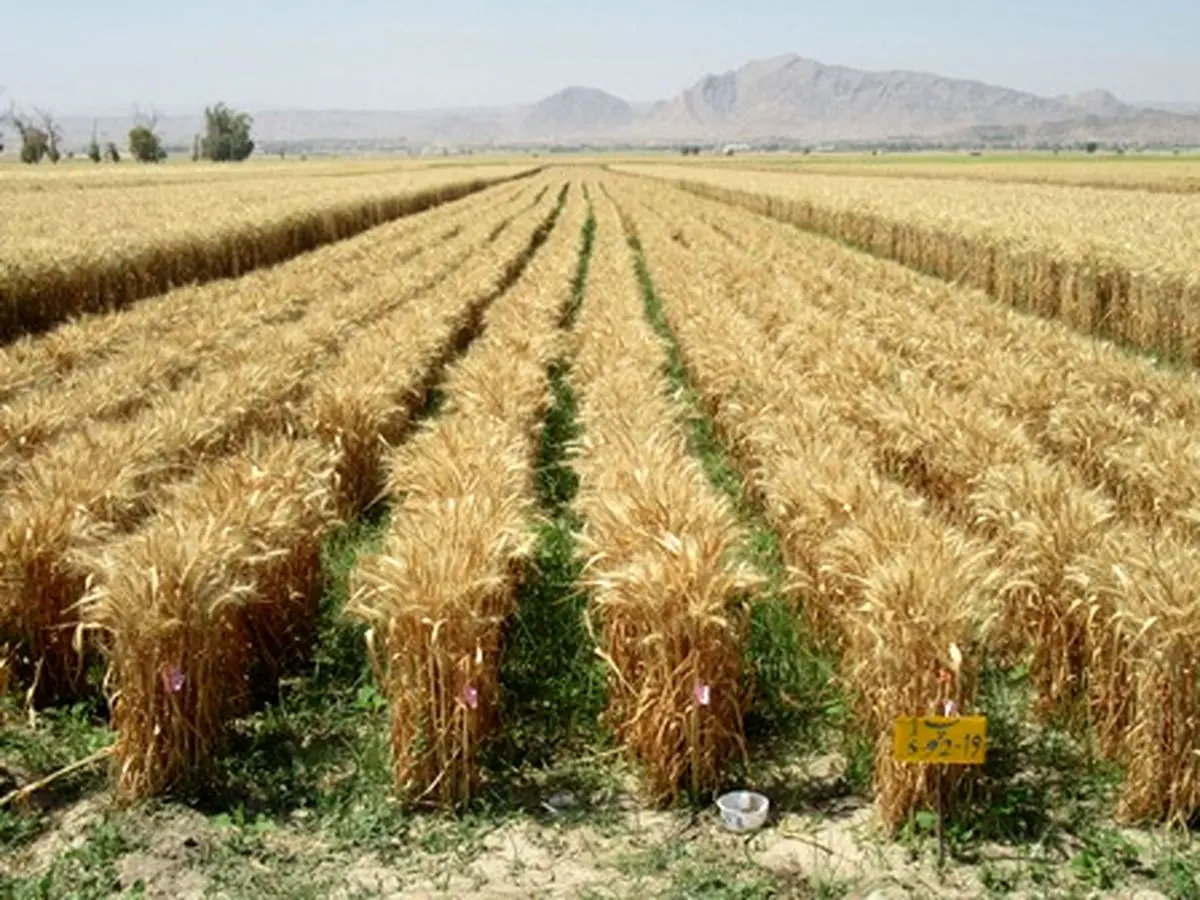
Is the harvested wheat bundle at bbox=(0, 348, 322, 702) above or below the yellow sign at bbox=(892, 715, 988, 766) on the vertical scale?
above

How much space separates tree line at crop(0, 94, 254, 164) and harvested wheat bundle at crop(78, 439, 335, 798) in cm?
13707

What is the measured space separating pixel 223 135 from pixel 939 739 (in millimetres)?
168377

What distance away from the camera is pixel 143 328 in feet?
54.6

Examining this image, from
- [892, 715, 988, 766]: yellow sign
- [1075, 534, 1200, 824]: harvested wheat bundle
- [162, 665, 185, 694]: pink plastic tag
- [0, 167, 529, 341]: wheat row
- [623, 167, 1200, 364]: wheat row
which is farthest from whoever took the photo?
[0, 167, 529, 341]: wheat row

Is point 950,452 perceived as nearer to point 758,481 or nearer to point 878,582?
point 758,481

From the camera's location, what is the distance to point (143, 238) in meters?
23.5

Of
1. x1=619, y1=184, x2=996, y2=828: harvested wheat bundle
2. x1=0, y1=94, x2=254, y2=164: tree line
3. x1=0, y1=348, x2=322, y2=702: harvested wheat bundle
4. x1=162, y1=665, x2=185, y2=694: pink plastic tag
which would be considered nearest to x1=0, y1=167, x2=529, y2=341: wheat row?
x1=0, y1=348, x2=322, y2=702: harvested wheat bundle

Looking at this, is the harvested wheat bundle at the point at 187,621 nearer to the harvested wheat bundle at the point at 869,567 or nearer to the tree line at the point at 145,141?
the harvested wheat bundle at the point at 869,567

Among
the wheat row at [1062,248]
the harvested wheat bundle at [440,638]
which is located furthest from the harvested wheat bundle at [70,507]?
the wheat row at [1062,248]

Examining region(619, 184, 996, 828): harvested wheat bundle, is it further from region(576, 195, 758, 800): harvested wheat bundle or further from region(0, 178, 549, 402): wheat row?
region(0, 178, 549, 402): wheat row

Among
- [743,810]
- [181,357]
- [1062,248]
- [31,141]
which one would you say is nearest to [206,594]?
[743,810]

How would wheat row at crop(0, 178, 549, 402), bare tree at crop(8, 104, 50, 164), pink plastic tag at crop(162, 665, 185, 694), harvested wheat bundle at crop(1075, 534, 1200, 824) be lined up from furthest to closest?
1. bare tree at crop(8, 104, 50, 164)
2. wheat row at crop(0, 178, 549, 402)
3. pink plastic tag at crop(162, 665, 185, 694)
4. harvested wheat bundle at crop(1075, 534, 1200, 824)

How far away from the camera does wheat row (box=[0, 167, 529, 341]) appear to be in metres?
19.0

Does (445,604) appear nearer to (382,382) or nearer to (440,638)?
(440,638)
